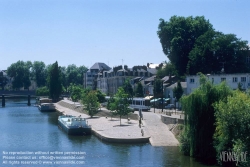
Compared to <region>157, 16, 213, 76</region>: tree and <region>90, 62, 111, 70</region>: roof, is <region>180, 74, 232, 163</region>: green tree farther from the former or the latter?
<region>90, 62, 111, 70</region>: roof

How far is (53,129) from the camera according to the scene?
202 ft

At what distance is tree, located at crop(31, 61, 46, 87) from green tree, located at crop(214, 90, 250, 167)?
161407 mm

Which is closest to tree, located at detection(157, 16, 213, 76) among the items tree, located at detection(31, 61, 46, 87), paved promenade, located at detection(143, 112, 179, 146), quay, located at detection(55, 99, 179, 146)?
quay, located at detection(55, 99, 179, 146)

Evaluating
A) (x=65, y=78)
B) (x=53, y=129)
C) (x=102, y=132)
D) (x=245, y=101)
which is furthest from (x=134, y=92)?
(x=65, y=78)

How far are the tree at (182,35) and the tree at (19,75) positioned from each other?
100775 mm

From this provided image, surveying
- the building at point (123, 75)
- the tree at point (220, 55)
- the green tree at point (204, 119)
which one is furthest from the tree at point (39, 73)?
the green tree at point (204, 119)

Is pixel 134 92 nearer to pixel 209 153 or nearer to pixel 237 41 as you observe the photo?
pixel 237 41

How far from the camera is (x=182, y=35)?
299 feet

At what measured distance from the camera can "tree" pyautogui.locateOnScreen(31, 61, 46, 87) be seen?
187875mm

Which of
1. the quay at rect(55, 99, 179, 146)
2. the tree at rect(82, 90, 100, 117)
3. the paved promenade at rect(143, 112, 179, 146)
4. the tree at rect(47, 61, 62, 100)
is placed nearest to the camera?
the paved promenade at rect(143, 112, 179, 146)

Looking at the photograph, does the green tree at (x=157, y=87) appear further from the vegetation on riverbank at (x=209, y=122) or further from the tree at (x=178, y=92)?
the vegetation on riverbank at (x=209, y=122)

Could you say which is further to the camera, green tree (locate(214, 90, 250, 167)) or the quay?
the quay

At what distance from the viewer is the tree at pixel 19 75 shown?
7101 inches

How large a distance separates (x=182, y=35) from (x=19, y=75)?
107 m
